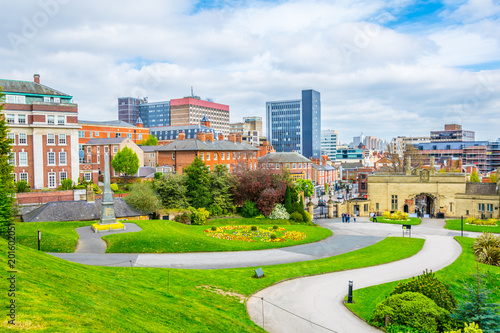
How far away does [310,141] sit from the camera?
15675cm

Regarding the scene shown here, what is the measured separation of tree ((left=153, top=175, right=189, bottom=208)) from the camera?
4475cm

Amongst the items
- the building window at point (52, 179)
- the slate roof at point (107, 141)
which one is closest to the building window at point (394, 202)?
the building window at point (52, 179)

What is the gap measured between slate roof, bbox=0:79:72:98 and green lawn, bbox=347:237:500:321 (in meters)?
54.0

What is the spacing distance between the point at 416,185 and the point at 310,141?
338 feet

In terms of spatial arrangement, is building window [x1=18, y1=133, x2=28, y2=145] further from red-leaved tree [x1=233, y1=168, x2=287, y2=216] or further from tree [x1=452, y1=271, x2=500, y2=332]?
tree [x1=452, y1=271, x2=500, y2=332]

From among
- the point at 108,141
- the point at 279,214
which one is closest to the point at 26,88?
the point at 108,141

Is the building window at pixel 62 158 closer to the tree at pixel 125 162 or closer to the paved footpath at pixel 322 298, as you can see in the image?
the tree at pixel 125 162

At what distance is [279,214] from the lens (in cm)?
4641

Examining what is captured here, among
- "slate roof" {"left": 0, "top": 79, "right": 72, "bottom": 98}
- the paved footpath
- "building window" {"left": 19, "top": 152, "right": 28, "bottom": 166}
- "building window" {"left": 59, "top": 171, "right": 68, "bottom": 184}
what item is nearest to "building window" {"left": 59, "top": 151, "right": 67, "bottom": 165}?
"building window" {"left": 59, "top": 171, "right": 68, "bottom": 184}

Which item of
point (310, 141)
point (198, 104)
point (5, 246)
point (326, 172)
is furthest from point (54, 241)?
point (198, 104)

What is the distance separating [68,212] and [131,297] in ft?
90.9

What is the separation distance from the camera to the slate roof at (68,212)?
119 feet

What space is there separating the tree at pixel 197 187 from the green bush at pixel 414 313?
32.5 metres

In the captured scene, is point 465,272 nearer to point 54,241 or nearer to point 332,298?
point 332,298
